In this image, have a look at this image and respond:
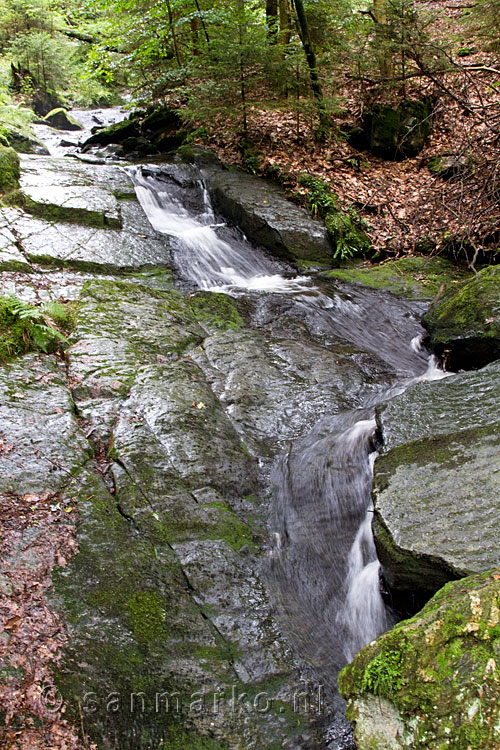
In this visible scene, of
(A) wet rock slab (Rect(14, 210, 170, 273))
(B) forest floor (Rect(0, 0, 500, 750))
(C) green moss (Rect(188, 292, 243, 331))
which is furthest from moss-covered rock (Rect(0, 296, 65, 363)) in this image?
(A) wet rock slab (Rect(14, 210, 170, 273))

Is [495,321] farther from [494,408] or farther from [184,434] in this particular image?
[184,434]

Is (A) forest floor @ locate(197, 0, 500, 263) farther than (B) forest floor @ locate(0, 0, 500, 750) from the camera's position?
Yes

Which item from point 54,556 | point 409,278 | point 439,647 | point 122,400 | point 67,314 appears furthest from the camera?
point 409,278

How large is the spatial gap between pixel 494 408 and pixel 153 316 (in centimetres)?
392

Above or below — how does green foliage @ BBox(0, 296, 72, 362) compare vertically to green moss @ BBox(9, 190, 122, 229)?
below

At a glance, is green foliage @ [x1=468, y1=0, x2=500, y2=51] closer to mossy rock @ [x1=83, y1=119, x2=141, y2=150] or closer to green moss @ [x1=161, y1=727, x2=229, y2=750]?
→ mossy rock @ [x1=83, y1=119, x2=141, y2=150]

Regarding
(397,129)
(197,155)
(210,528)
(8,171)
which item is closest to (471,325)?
(210,528)

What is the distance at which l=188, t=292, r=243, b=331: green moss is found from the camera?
21.0ft

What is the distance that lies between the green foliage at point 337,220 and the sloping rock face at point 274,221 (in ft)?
0.60

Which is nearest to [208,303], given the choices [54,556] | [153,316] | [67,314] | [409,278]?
[153,316]

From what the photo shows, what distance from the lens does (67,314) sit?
17.9ft

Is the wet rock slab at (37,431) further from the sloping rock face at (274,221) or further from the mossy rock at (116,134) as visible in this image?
the mossy rock at (116,134)

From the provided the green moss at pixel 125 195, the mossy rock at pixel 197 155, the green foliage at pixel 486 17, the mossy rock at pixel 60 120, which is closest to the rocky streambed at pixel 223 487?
the green moss at pixel 125 195

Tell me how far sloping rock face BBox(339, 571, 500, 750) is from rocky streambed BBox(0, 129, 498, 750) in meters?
0.05
